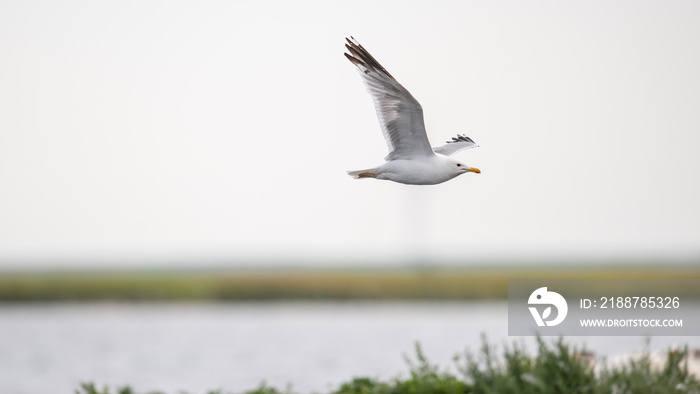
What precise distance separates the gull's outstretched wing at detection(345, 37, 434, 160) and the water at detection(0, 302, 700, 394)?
5.28 meters

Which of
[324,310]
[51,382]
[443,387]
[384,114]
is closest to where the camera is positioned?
[443,387]

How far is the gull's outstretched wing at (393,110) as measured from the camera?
734 centimetres

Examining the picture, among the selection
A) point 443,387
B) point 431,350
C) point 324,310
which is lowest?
point 443,387

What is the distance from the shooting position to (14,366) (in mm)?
17469

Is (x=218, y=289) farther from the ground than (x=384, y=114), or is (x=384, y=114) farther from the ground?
(x=218, y=289)

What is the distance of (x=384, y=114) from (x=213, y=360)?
37.7 ft

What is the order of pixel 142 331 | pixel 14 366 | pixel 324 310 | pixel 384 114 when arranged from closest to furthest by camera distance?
pixel 384 114 → pixel 14 366 → pixel 142 331 → pixel 324 310

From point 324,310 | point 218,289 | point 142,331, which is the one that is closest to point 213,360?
point 142,331

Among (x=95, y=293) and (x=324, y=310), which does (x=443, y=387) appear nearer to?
(x=324, y=310)

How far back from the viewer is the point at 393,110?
24.6 feet

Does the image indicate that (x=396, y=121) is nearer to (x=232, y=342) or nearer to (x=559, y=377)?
(x=559, y=377)

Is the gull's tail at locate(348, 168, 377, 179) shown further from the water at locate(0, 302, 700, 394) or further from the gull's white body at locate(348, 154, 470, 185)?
the water at locate(0, 302, 700, 394)

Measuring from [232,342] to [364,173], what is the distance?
14.4 meters

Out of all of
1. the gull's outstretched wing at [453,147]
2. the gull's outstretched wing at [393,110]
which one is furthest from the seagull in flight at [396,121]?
the gull's outstretched wing at [453,147]
